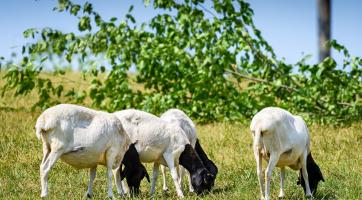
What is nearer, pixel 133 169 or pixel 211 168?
pixel 133 169

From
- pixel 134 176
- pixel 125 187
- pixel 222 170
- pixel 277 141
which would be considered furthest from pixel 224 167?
pixel 277 141

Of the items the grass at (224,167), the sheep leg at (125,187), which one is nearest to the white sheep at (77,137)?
the grass at (224,167)

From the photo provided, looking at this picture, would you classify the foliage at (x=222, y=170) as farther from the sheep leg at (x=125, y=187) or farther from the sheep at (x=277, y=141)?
the sheep at (x=277, y=141)

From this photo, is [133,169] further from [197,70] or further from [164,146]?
[197,70]

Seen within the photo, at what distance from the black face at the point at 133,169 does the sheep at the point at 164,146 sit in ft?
0.50

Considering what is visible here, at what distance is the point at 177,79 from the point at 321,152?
5.25 m

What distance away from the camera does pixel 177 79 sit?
16016mm

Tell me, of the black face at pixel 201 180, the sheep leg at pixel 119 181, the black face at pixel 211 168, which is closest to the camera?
the sheep leg at pixel 119 181

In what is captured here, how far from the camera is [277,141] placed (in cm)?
750

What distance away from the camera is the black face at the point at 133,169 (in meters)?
7.89

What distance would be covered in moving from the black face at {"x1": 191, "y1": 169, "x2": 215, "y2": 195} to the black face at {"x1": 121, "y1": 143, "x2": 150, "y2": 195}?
67 centimetres

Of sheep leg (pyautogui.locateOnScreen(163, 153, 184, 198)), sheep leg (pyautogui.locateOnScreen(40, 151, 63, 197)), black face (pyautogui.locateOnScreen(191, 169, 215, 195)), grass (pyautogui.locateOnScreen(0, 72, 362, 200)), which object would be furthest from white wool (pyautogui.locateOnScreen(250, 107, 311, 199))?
sheep leg (pyautogui.locateOnScreen(40, 151, 63, 197))

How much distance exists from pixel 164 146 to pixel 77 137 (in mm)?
1430

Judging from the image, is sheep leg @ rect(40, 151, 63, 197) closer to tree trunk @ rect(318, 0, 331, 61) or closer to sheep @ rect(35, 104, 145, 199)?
sheep @ rect(35, 104, 145, 199)
